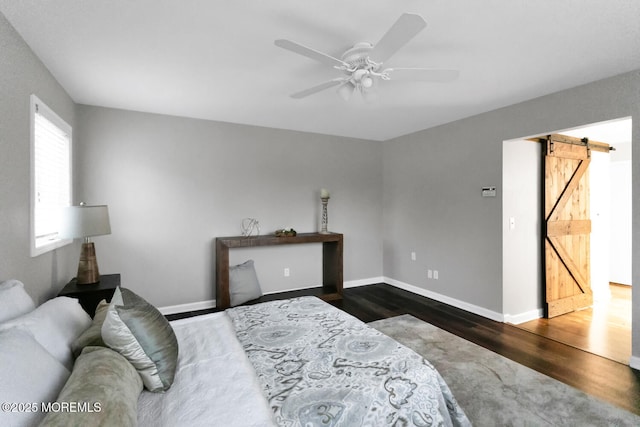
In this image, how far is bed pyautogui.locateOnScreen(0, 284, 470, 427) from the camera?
101 centimetres

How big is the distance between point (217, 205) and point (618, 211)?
6.85m

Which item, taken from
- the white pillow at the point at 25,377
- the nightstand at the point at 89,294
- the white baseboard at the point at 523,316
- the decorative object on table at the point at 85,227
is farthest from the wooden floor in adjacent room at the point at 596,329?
the decorative object on table at the point at 85,227

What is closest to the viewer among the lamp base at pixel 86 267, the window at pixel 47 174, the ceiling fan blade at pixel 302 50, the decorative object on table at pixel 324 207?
the ceiling fan blade at pixel 302 50

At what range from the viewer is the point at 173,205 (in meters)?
4.00

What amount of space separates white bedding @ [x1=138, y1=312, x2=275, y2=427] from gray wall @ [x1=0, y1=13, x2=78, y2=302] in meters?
1.29

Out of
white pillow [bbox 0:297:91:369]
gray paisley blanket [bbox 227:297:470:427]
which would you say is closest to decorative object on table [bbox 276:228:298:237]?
gray paisley blanket [bbox 227:297:470:427]

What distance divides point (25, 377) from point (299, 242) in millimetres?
3551

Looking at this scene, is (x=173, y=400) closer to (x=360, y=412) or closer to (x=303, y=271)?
(x=360, y=412)

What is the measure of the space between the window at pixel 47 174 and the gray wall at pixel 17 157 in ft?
0.29

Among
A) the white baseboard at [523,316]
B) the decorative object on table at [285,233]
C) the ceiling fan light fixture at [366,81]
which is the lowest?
the white baseboard at [523,316]

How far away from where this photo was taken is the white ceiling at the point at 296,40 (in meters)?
1.85

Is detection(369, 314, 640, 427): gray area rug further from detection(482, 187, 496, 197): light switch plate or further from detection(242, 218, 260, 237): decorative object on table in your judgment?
detection(242, 218, 260, 237): decorative object on table

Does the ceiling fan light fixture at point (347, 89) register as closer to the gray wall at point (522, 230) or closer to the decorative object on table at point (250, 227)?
the gray wall at point (522, 230)

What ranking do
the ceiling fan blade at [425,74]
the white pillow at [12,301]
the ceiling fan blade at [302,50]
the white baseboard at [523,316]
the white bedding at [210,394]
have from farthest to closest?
the white baseboard at [523,316], the ceiling fan blade at [425,74], the ceiling fan blade at [302,50], the white pillow at [12,301], the white bedding at [210,394]
